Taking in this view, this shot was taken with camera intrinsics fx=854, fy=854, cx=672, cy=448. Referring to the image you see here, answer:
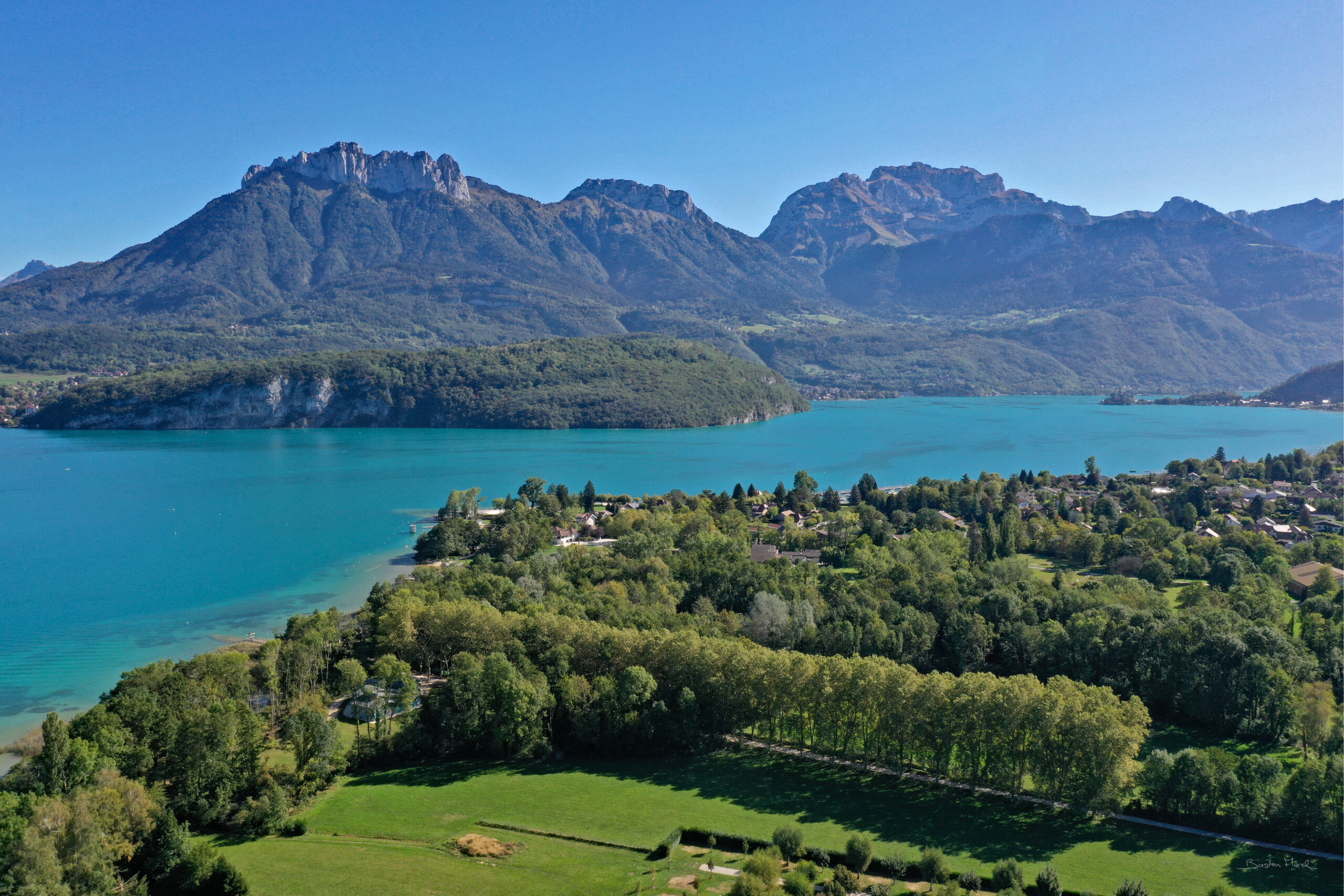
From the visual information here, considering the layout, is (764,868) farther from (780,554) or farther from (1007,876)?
(780,554)

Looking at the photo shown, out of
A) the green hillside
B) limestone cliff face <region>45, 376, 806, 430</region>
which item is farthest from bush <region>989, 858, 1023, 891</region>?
the green hillside

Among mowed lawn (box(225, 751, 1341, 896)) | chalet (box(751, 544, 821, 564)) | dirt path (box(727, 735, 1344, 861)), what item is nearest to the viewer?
mowed lawn (box(225, 751, 1341, 896))

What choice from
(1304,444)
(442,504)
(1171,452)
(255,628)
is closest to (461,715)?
(255,628)

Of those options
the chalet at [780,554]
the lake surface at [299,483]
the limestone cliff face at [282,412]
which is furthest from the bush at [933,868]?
the limestone cliff face at [282,412]

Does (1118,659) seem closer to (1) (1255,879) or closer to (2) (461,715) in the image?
(1) (1255,879)

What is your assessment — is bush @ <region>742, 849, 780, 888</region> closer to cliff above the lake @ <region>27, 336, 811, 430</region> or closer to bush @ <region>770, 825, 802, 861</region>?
bush @ <region>770, 825, 802, 861</region>

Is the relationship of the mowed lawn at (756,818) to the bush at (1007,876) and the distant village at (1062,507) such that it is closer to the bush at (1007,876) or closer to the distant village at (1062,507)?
the bush at (1007,876)

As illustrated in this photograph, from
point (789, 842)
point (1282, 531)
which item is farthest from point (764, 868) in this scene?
point (1282, 531)
